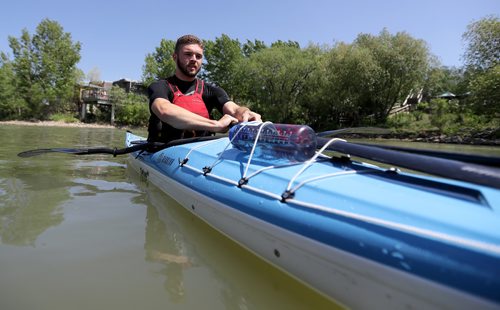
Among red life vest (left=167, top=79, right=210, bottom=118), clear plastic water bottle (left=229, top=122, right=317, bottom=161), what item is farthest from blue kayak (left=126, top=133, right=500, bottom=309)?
red life vest (left=167, top=79, right=210, bottom=118)

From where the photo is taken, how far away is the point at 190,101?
4289mm

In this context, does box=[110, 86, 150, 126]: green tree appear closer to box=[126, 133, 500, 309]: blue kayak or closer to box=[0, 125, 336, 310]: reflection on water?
box=[0, 125, 336, 310]: reflection on water

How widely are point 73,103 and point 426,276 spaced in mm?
43285

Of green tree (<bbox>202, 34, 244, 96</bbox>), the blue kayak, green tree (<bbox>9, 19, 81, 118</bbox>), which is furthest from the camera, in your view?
green tree (<bbox>202, 34, 244, 96</bbox>)

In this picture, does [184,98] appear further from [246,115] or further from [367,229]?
[367,229]

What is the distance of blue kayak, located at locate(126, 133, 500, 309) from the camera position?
1.15 meters

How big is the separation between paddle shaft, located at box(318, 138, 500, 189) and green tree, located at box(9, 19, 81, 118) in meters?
36.4

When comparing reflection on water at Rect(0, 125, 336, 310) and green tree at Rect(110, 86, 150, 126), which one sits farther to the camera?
green tree at Rect(110, 86, 150, 126)

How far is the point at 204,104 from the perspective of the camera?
445 centimetres

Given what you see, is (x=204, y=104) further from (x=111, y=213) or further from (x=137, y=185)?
(x=111, y=213)

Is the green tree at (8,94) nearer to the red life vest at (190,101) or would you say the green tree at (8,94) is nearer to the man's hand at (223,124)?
the red life vest at (190,101)

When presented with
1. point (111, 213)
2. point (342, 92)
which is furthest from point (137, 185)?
point (342, 92)

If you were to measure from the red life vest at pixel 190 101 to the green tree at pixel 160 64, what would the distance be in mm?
33915

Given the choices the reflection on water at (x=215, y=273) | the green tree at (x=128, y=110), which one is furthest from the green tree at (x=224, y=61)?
the reflection on water at (x=215, y=273)
